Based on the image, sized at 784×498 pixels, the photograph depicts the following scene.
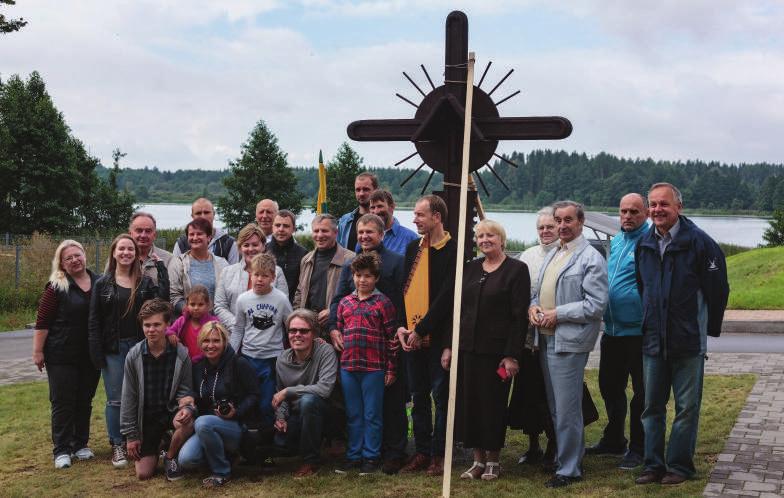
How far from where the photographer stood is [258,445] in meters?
6.50

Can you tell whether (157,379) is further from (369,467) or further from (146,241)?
(369,467)

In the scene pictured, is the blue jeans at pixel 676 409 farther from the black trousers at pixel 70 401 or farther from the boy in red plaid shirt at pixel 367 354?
the black trousers at pixel 70 401

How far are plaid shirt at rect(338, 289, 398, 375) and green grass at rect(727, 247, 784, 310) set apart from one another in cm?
1350

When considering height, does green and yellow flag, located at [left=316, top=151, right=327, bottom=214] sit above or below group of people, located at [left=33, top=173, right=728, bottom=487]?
above

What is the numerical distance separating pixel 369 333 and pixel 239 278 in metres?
1.30

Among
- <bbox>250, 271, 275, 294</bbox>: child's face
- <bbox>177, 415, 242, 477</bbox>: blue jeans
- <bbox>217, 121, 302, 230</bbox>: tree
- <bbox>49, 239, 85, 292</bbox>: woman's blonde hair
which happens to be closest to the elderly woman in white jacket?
<bbox>250, 271, 275, 294</bbox>: child's face

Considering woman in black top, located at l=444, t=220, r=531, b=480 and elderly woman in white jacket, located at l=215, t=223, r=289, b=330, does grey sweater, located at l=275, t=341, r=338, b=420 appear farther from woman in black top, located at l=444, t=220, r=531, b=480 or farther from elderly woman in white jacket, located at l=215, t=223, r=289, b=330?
woman in black top, located at l=444, t=220, r=531, b=480

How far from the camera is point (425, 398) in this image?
653 centimetres

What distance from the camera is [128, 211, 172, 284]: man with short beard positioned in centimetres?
702

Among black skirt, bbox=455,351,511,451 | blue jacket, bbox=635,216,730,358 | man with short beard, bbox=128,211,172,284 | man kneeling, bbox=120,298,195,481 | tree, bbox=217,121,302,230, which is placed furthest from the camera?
tree, bbox=217,121,302,230

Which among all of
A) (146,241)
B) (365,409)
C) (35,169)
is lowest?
(365,409)

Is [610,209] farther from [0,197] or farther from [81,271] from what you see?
[81,271]

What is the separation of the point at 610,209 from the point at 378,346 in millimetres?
68204

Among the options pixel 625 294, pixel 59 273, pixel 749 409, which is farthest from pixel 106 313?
pixel 749 409
